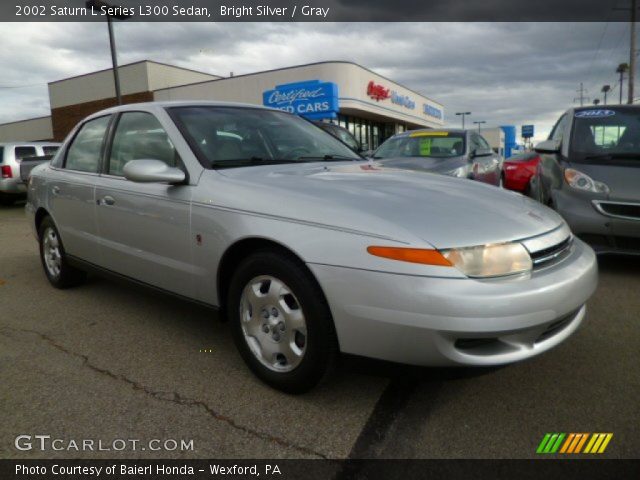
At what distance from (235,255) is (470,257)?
3.97ft

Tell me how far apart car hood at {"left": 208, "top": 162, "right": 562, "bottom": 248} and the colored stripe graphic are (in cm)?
86

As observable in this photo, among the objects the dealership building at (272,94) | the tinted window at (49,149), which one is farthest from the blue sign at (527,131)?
the tinted window at (49,149)

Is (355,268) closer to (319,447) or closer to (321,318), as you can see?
(321,318)

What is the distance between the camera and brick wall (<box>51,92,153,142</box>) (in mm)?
31438

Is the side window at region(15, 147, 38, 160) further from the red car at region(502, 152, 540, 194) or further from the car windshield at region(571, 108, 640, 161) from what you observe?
the car windshield at region(571, 108, 640, 161)

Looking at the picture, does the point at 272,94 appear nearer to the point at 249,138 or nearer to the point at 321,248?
the point at 249,138

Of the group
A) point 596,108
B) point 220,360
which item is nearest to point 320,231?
point 220,360

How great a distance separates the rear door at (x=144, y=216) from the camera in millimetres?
2914

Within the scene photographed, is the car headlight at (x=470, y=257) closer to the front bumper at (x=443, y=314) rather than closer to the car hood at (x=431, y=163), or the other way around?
the front bumper at (x=443, y=314)

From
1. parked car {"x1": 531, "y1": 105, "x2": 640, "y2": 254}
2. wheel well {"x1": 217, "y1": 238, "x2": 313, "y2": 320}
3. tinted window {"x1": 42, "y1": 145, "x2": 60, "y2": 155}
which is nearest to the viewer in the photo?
wheel well {"x1": 217, "y1": 238, "x2": 313, "y2": 320}

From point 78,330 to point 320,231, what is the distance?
2207 millimetres

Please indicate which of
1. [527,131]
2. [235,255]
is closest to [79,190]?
[235,255]

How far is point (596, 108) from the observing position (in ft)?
18.3

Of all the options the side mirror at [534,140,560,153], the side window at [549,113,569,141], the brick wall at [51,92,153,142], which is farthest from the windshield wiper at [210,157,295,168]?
the brick wall at [51,92,153,142]
